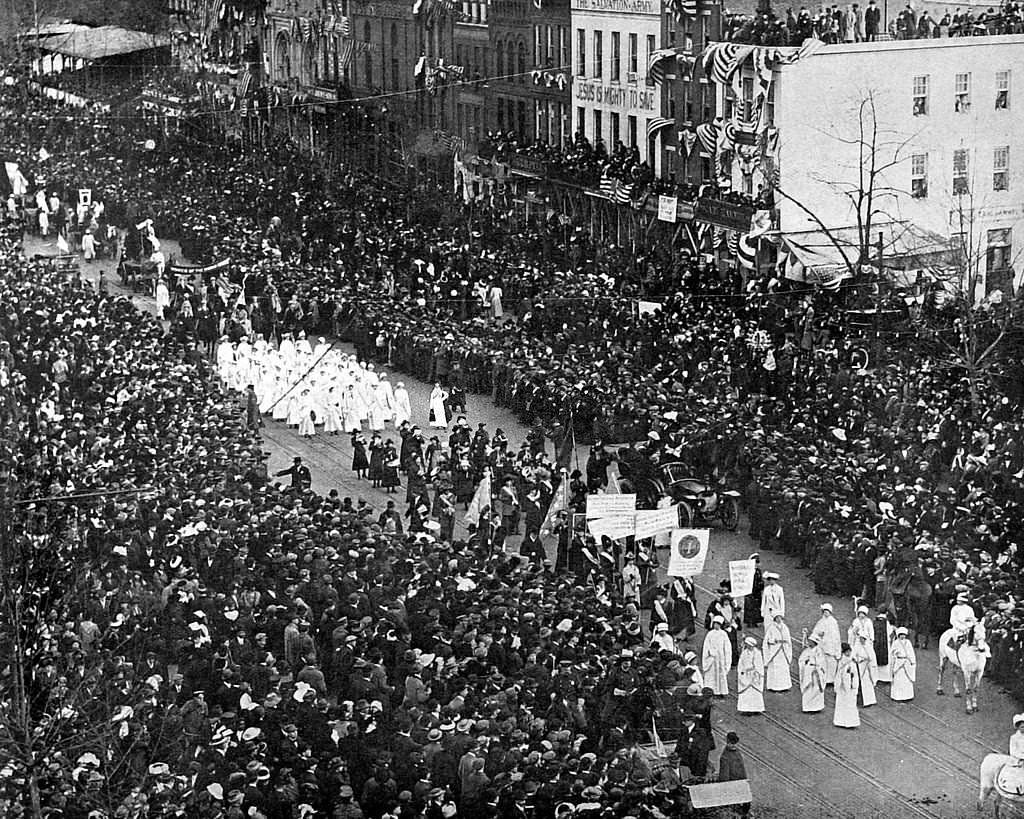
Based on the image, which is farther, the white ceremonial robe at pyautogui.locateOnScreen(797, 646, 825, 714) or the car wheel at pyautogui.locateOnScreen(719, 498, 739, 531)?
the car wheel at pyautogui.locateOnScreen(719, 498, 739, 531)

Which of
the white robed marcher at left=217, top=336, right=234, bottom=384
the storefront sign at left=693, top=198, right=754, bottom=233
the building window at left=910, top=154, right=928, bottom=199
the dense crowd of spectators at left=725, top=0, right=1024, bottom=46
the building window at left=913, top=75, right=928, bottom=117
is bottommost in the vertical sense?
the white robed marcher at left=217, top=336, right=234, bottom=384

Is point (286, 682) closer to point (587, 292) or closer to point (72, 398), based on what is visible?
point (72, 398)

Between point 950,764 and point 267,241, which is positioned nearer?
point 950,764

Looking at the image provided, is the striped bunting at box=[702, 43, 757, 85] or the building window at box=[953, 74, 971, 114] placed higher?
the striped bunting at box=[702, 43, 757, 85]

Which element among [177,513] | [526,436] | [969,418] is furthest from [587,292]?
[177,513]

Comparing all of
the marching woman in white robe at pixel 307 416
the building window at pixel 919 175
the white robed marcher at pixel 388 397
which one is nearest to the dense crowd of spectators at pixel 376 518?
the white robed marcher at pixel 388 397

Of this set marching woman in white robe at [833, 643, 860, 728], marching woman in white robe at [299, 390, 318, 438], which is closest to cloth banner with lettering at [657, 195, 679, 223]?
marching woman in white robe at [299, 390, 318, 438]

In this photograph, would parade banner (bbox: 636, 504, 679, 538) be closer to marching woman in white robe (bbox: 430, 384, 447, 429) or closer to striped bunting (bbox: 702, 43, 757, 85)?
marching woman in white robe (bbox: 430, 384, 447, 429)
